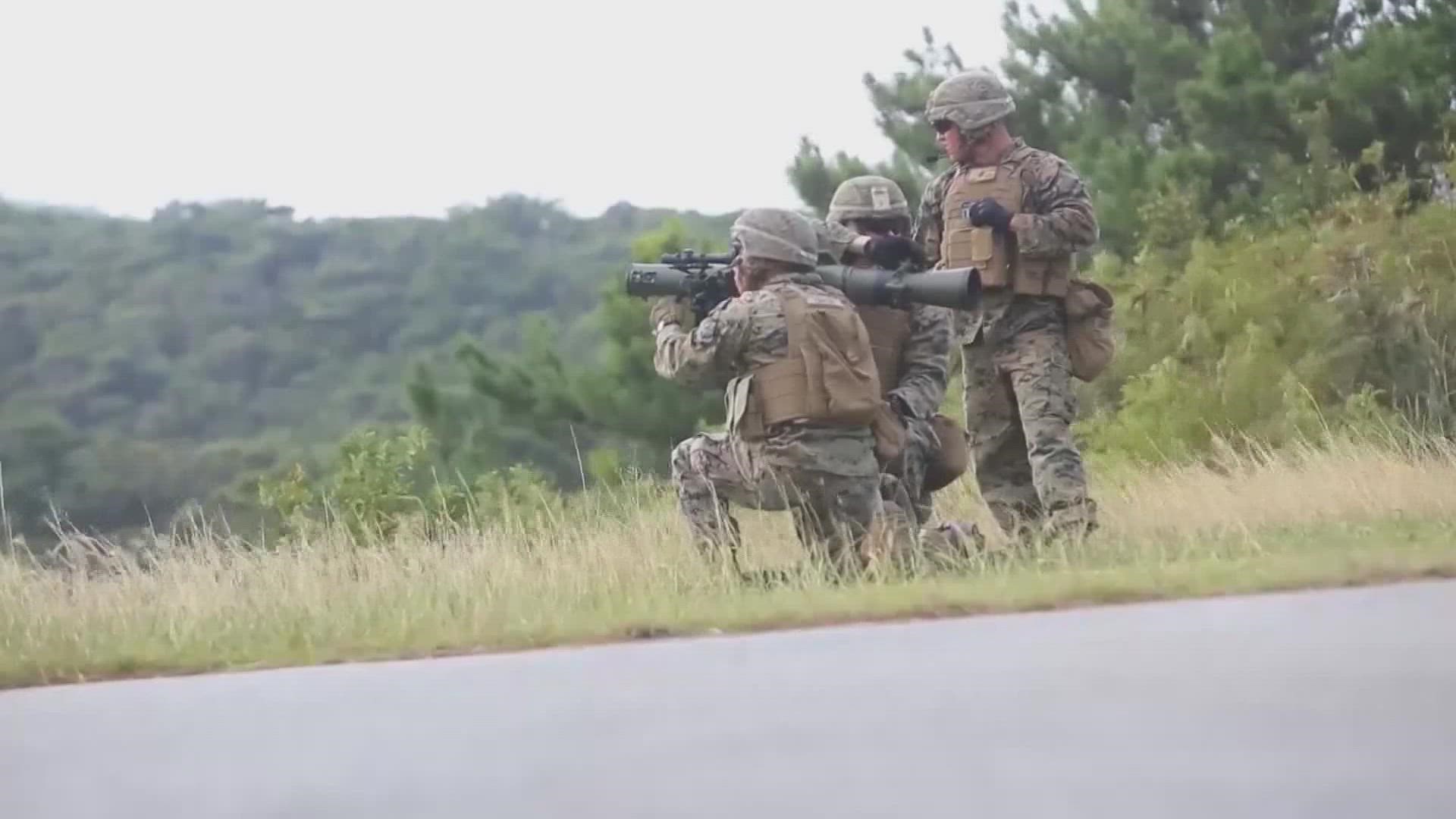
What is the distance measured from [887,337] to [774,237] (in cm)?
100

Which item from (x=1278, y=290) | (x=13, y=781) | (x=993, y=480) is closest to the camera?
(x=13, y=781)

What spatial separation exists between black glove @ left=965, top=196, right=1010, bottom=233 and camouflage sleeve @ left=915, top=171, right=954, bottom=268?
0.43 metres

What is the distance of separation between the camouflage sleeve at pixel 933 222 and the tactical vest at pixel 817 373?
1370 millimetres

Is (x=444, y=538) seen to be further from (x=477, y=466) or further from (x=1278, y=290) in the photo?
(x=477, y=466)

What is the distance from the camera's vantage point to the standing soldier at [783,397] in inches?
334

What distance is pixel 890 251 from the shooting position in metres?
9.23

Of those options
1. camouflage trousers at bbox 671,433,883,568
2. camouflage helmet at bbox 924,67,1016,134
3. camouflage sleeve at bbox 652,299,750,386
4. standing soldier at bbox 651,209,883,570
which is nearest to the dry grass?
camouflage trousers at bbox 671,433,883,568

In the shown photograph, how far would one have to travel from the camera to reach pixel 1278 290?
17.1 metres

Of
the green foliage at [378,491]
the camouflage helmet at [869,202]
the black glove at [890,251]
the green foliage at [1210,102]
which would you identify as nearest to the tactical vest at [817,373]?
→ the black glove at [890,251]

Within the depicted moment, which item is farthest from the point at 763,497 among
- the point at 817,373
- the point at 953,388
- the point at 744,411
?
the point at 953,388

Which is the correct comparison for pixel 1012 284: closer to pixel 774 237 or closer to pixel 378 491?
pixel 774 237

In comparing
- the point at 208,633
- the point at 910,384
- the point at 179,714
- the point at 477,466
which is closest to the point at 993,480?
the point at 910,384

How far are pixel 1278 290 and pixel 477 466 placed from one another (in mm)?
16689

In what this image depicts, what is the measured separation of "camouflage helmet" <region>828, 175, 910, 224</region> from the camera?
370 inches
